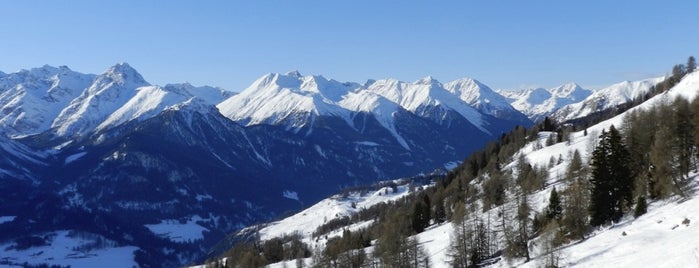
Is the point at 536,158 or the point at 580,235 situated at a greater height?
the point at 536,158

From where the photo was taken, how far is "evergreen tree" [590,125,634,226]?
249 ft

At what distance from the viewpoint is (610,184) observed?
7662 cm

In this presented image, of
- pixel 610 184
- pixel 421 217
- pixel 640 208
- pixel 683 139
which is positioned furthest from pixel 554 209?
pixel 421 217

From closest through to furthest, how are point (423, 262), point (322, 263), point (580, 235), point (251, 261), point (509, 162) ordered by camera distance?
point (580, 235), point (423, 262), point (322, 263), point (251, 261), point (509, 162)

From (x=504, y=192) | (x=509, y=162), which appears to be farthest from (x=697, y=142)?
(x=509, y=162)

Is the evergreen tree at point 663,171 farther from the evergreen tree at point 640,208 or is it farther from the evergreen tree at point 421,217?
the evergreen tree at point 421,217

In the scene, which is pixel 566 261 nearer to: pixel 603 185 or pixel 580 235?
pixel 580 235

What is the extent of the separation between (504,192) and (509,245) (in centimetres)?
5214

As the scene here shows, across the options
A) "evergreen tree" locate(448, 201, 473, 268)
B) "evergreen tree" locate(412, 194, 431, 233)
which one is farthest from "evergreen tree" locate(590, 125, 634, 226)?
"evergreen tree" locate(412, 194, 431, 233)

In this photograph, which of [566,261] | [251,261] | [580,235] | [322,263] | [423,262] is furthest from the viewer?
[251,261]

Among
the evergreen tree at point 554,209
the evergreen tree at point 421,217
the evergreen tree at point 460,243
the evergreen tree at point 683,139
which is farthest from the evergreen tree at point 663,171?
the evergreen tree at point 421,217

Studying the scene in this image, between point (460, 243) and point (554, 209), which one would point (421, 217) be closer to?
point (460, 243)

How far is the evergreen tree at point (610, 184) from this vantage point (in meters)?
75.8

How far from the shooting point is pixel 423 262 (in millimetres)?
101688
